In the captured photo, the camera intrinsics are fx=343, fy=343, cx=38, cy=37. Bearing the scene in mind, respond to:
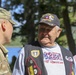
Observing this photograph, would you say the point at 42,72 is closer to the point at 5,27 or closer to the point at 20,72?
the point at 20,72

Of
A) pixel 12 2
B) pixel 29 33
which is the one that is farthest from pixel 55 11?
pixel 29 33

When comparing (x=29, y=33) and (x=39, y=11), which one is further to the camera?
(x=29, y=33)

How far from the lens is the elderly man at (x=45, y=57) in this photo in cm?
283

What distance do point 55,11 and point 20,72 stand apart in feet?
22.7

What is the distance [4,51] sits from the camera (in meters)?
2.05

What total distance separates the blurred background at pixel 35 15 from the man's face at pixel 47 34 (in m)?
6.37

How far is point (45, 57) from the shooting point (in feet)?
9.49

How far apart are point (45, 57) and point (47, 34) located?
20 centimetres

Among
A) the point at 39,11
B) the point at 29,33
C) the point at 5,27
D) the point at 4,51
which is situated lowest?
the point at 29,33

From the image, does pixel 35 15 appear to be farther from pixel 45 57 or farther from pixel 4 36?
pixel 4 36

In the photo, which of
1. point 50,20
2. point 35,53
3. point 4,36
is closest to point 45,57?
point 35,53

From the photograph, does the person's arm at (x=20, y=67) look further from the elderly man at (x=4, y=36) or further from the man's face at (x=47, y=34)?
the elderly man at (x=4, y=36)

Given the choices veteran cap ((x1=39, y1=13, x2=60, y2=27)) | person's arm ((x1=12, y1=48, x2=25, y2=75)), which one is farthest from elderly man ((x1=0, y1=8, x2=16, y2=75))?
veteran cap ((x1=39, y1=13, x2=60, y2=27))

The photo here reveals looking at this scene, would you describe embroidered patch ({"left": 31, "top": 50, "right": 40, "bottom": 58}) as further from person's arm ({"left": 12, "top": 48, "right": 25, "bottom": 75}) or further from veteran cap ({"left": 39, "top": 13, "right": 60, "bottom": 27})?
veteran cap ({"left": 39, "top": 13, "right": 60, "bottom": 27})
